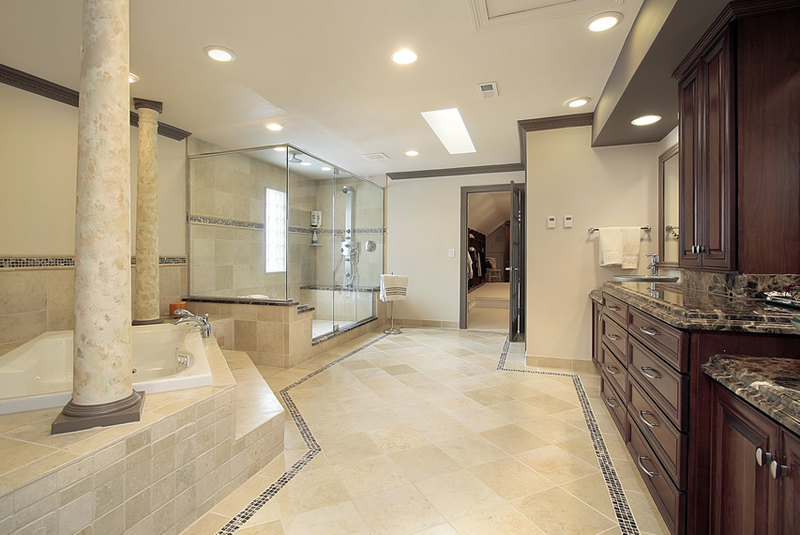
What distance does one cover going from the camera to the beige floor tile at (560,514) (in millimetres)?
1563

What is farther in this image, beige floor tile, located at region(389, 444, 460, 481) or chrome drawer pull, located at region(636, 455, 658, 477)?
beige floor tile, located at region(389, 444, 460, 481)

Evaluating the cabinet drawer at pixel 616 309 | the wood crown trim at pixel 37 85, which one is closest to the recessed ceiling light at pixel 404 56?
the cabinet drawer at pixel 616 309

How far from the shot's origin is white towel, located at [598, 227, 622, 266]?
3.44 m

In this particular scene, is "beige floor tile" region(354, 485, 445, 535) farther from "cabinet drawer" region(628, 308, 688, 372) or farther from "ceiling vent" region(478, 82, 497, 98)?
"ceiling vent" region(478, 82, 497, 98)

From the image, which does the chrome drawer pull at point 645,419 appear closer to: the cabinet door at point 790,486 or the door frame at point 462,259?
the cabinet door at point 790,486

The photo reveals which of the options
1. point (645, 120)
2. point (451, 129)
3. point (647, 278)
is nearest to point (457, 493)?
point (647, 278)

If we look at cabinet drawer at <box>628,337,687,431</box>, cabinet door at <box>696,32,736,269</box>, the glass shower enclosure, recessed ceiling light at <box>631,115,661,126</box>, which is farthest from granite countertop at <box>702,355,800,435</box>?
the glass shower enclosure

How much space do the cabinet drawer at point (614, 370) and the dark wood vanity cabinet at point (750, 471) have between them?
94 centimetres

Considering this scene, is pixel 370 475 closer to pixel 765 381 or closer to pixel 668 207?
pixel 765 381

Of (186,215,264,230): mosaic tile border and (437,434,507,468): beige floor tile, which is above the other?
(186,215,264,230): mosaic tile border

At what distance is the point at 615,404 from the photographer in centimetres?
239

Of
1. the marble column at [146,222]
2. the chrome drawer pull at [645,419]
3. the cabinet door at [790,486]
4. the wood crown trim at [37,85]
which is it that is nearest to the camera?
the cabinet door at [790,486]

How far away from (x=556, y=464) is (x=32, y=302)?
370cm

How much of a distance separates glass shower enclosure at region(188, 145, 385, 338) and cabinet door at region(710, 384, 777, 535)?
131 inches
